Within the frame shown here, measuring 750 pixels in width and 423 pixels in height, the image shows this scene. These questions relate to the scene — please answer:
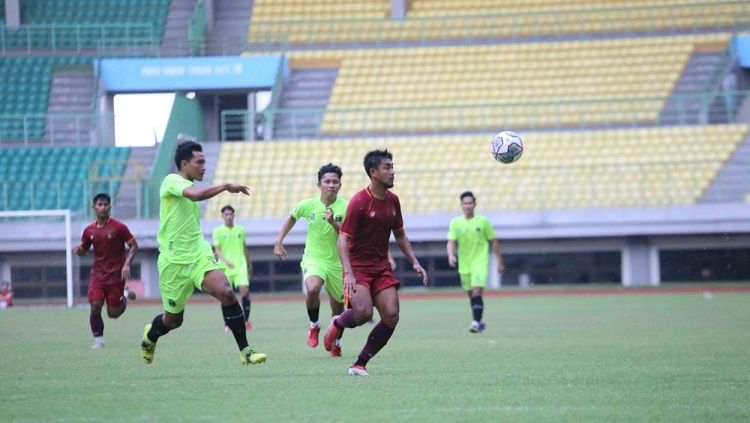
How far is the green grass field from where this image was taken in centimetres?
788

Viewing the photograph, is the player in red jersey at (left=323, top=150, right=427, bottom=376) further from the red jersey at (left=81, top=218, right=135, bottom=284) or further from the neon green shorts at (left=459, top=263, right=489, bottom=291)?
the neon green shorts at (left=459, top=263, right=489, bottom=291)

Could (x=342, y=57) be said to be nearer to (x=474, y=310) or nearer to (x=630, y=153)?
(x=630, y=153)

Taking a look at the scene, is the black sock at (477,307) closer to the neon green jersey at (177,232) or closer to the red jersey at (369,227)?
the red jersey at (369,227)

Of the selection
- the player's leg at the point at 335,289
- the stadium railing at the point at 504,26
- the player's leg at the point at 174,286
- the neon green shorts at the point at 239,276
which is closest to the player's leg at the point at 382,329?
the player's leg at the point at 174,286

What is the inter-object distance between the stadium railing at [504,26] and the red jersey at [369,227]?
97.7ft

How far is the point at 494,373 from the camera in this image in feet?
34.3

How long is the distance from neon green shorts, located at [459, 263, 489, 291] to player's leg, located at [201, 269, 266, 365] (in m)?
7.08

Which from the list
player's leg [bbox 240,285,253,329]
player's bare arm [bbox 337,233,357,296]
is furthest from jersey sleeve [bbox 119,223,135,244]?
player's bare arm [bbox 337,233,357,296]

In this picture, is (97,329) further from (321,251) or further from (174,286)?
(174,286)

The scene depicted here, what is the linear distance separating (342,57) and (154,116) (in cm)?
640

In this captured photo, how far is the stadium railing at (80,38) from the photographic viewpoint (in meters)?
39.8

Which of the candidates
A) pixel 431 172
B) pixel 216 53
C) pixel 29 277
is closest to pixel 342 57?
pixel 216 53

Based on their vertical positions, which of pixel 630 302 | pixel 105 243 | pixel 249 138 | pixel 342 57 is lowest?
pixel 630 302

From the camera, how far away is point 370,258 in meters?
10.5
